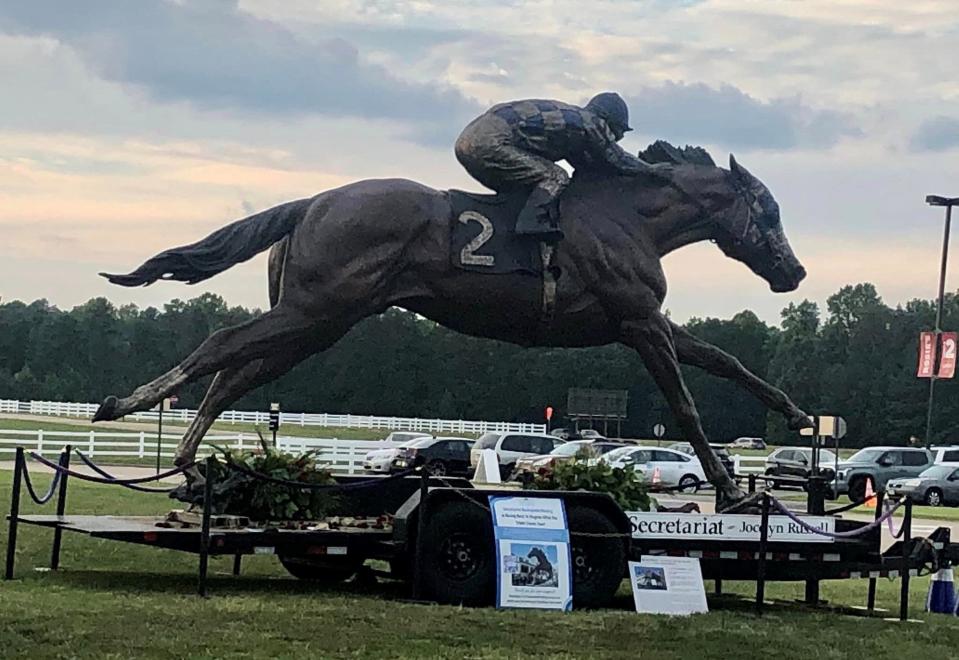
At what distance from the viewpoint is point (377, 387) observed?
247 ft

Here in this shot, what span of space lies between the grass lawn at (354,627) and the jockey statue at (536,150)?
3016mm

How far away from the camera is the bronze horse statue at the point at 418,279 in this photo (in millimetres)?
10969

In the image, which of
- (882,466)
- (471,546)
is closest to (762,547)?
(471,546)

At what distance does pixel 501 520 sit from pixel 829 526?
2757mm

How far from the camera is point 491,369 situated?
74.0m

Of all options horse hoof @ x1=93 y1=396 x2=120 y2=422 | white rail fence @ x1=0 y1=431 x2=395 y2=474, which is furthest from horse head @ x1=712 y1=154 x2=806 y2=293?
white rail fence @ x1=0 y1=431 x2=395 y2=474

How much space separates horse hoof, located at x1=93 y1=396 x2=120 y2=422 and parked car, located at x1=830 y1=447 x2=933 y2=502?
29744 millimetres

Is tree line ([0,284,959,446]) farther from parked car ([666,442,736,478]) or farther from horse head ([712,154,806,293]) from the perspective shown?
horse head ([712,154,806,293])

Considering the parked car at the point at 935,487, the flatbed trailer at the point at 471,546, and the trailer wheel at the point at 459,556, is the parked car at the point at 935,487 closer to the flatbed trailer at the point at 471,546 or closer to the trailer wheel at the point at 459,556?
the flatbed trailer at the point at 471,546

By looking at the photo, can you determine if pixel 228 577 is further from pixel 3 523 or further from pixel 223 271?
pixel 3 523

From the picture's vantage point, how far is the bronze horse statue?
11.0 meters

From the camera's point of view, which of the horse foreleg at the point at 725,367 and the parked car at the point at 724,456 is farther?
the parked car at the point at 724,456

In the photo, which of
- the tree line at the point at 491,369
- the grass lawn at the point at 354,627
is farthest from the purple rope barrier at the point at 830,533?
the tree line at the point at 491,369

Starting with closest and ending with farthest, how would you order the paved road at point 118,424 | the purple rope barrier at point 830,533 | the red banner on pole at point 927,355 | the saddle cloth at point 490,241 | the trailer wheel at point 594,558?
the trailer wheel at point 594,558 → the saddle cloth at point 490,241 → the purple rope barrier at point 830,533 → the red banner on pole at point 927,355 → the paved road at point 118,424
